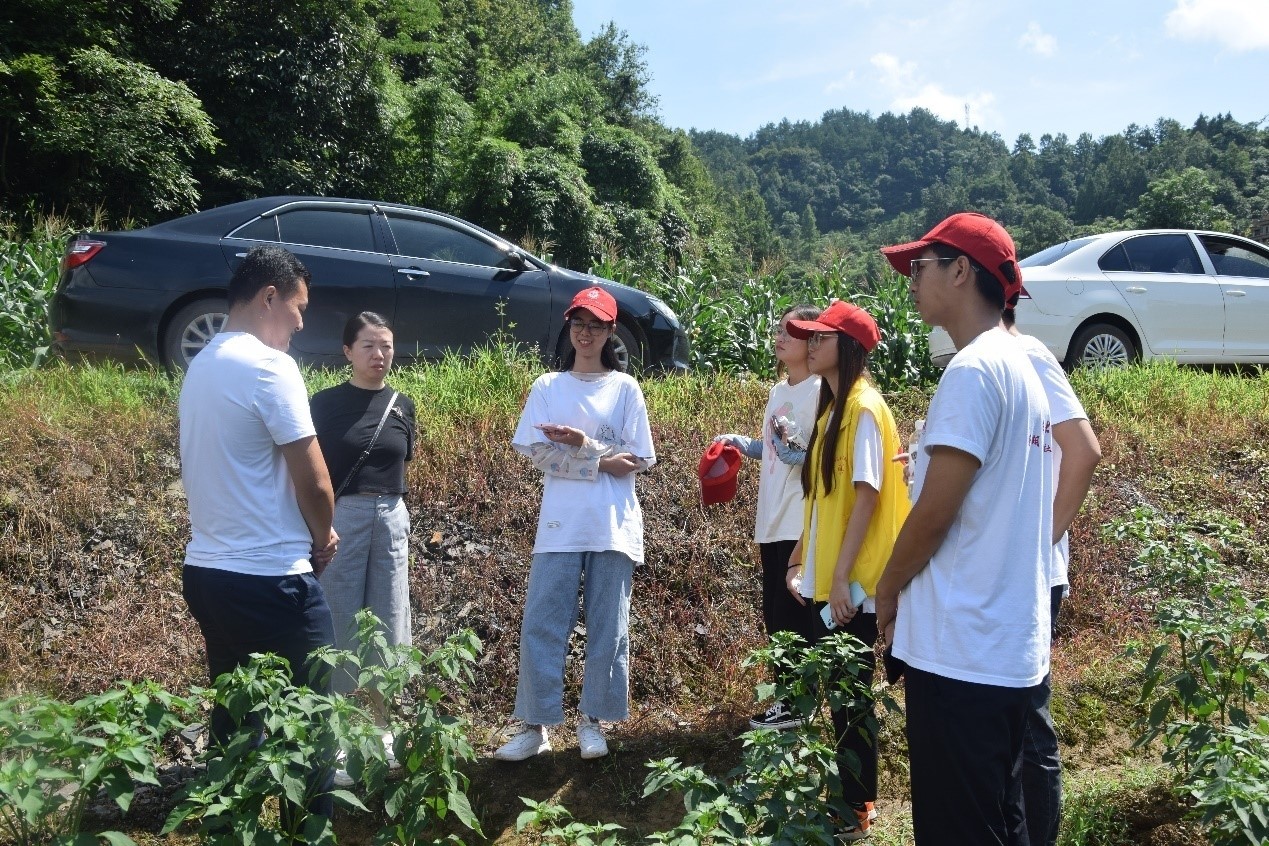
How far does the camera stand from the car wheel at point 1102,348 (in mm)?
9336

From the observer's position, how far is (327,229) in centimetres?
759

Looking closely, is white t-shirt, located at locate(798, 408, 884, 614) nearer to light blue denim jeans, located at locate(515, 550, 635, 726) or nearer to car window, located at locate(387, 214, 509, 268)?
light blue denim jeans, located at locate(515, 550, 635, 726)

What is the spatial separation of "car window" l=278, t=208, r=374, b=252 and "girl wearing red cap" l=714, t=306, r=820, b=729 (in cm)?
445

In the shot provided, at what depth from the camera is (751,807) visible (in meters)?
2.38

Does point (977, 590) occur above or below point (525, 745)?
above

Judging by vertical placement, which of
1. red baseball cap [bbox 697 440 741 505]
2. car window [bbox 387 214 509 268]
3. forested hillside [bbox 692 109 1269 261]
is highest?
forested hillside [bbox 692 109 1269 261]

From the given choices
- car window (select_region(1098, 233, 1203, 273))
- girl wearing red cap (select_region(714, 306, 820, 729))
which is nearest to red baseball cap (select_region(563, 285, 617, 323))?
girl wearing red cap (select_region(714, 306, 820, 729))

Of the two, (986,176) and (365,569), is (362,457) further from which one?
(986,176)

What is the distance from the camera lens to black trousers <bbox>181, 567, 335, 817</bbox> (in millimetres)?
2836

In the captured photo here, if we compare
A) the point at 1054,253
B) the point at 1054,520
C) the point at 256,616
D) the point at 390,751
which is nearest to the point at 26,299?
the point at 390,751

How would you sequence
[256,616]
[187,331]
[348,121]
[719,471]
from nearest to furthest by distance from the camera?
1. [256,616]
2. [719,471]
3. [187,331]
4. [348,121]

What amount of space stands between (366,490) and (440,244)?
4100 millimetres

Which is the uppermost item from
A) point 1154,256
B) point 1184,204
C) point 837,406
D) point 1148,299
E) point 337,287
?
point 1184,204

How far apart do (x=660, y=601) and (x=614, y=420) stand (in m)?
1.60
